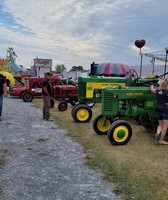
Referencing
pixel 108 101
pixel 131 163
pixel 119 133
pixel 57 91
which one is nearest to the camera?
pixel 131 163

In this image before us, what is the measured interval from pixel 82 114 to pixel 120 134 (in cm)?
307

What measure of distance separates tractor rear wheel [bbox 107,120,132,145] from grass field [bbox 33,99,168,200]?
0.13 metres

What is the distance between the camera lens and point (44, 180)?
4.08 meters

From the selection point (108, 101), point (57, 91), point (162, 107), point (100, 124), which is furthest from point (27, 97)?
point (162, 107)

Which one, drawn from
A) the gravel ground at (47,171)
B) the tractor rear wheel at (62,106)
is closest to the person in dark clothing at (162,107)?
the gravel ground at (47,171)

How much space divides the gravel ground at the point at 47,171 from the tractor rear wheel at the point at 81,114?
68.8 inches

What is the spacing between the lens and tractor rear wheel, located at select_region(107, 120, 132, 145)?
6.02 metres

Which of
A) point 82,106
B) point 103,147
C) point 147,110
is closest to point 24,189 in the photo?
point 103,147

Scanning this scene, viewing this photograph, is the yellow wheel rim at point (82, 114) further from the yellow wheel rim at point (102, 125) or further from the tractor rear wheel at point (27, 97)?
the tractor rear wheel at point (27, 97)

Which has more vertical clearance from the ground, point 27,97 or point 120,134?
point 27,97

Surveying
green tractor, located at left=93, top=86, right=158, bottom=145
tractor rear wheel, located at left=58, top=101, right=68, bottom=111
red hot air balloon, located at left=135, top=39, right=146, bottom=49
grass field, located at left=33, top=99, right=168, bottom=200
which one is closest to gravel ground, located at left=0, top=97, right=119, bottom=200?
grass field, located at left=33, top=99, right=168, bottom=200

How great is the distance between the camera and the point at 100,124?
23.4ft

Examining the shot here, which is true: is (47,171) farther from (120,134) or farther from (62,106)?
(62,106)

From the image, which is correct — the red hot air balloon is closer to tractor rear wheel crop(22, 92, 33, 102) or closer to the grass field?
the grass field
